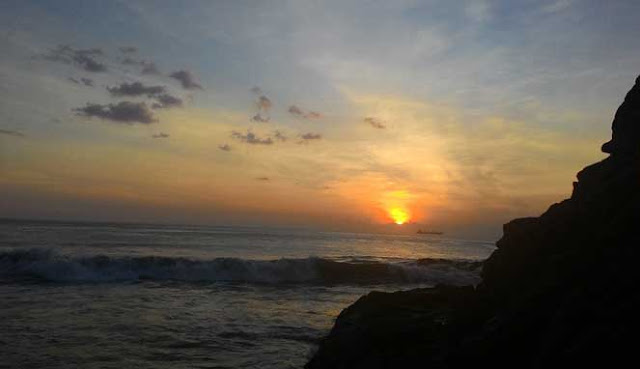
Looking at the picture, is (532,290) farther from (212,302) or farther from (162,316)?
(212,302)

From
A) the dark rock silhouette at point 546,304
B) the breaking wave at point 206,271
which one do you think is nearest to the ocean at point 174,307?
the breaking wave at point 206,271

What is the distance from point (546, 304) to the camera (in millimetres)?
8461

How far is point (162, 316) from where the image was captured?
2153 cm

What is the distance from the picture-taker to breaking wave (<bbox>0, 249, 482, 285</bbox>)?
121 ft

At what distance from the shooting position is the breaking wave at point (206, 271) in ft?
121

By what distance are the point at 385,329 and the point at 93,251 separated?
53577mm

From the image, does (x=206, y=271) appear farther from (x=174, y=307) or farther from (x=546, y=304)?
(x=546, y=304)

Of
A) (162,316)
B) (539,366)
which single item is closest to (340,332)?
(539,366)

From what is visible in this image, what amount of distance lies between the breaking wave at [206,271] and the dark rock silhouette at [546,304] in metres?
28.3

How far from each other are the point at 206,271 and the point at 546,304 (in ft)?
116

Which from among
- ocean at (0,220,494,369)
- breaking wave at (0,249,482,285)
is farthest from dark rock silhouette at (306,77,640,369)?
breaking wave at (0,249,482,285)

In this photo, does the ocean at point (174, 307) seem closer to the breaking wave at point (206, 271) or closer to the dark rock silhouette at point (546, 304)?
the breaking wave at point (206, 271)

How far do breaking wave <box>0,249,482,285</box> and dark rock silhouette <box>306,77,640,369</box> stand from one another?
28269 mm

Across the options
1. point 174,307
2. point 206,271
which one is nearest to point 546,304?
point 174,307
